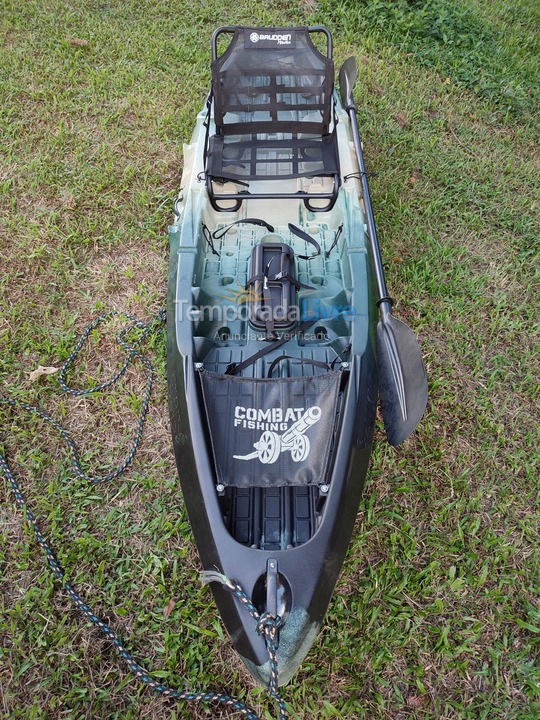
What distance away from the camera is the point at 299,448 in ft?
7.22

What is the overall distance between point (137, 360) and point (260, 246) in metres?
1.13

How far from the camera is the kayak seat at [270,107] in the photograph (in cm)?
332

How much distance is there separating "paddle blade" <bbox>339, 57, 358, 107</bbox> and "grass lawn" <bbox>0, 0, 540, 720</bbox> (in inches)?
23.6

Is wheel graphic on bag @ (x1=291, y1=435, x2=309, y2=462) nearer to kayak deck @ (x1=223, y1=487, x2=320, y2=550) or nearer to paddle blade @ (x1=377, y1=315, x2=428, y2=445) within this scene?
kayak deck @ (x1=223, y1=487, x2=320, y2=550)

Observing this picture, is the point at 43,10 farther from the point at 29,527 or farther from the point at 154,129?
the point at 29,527

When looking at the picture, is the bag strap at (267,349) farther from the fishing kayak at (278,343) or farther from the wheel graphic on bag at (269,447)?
the wheel graphic on bag at (269,447)

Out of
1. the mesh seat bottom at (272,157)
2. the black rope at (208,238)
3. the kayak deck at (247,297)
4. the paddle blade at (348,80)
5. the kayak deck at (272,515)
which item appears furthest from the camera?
the paddle blade at (348,80)

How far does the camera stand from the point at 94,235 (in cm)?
387

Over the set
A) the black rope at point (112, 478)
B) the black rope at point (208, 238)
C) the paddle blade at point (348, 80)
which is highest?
the paddle blade at point (348, 80)

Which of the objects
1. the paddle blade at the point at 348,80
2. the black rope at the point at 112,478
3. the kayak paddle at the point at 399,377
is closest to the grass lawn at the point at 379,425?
the black rope at the point at 112,478

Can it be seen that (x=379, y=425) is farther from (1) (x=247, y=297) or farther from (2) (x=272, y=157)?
(2) (x=272, y=157)

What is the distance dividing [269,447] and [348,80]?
3.22 m

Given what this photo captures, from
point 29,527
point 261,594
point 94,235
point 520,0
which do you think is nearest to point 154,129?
point 94,235

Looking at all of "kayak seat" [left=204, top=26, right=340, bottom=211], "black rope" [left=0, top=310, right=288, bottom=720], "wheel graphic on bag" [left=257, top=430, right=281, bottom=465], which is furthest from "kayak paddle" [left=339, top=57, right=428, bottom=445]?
"kayak seat" [left=204, top=26, right=340, bottom=211]
